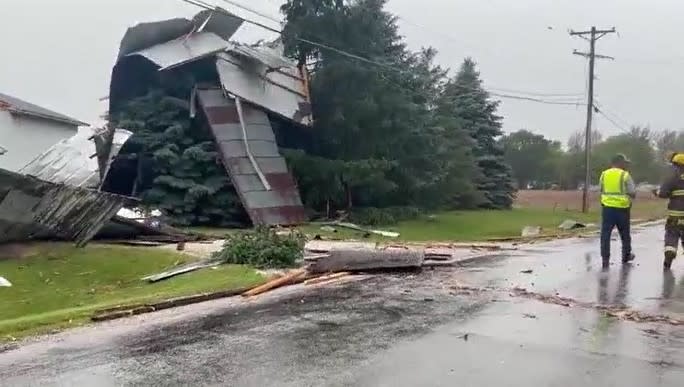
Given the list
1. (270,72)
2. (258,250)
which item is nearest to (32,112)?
(270,72)

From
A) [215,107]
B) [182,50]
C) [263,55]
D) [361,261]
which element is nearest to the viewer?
[361,261]

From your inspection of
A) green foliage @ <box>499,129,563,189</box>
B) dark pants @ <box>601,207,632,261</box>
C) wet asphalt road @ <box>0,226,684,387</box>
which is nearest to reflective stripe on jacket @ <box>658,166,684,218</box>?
dark pants @ <box>601,207,632,261</box>

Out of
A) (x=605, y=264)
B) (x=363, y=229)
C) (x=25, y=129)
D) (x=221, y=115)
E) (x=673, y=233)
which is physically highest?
(x=221, y=115)

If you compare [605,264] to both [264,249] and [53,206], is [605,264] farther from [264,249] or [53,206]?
[53,206]

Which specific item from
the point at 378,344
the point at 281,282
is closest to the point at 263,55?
the point at 281,282

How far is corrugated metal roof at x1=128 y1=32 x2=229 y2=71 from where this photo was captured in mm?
26594

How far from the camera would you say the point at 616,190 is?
Answer: 12.4 meters

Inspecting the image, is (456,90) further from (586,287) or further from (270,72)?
(586,287)

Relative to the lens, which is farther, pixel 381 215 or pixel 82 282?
pixel 381 215

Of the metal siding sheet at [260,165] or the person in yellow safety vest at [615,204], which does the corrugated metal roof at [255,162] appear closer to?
the metal siding sheet at [260,165]

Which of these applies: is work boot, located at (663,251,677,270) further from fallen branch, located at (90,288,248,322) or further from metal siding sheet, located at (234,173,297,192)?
metal siding sheet, located at (234,173,297,192)

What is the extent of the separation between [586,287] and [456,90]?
131 ft

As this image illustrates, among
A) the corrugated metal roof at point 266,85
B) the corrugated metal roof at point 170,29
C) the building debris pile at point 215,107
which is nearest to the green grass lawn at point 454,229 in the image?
the building debris pile at point 215,107

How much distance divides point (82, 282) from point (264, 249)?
451 cm
